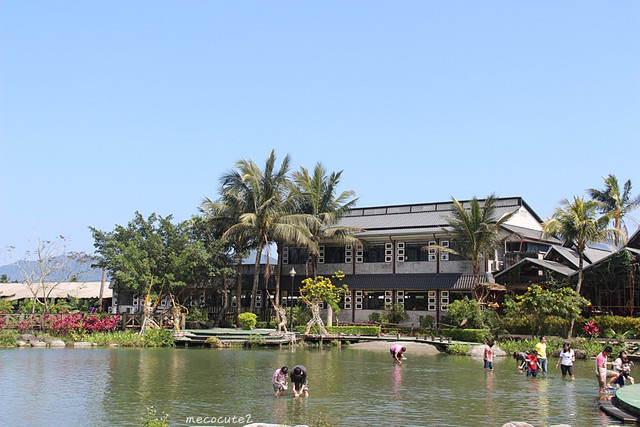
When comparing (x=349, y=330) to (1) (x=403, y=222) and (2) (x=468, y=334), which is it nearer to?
(2) (x=468, y=334)

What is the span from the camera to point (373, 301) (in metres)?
47.3

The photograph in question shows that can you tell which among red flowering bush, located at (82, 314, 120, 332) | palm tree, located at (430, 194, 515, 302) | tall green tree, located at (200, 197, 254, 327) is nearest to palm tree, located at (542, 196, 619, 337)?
palm tree, located at (430, 194, 515, 302)

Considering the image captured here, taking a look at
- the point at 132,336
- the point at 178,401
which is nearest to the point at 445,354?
the point at 132,336

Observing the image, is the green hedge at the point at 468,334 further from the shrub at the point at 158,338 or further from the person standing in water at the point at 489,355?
the shrub at the point at 158,338

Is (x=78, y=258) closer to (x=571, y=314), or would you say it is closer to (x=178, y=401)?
(x=571, y=314)

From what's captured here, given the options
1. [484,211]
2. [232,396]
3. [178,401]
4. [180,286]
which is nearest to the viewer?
[178,401]

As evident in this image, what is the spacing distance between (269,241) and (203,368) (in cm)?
2126

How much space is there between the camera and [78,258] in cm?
6253

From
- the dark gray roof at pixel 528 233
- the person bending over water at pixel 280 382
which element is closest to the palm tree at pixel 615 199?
the dark gray roof at pixel 528 233

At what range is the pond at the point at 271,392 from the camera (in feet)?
51.6

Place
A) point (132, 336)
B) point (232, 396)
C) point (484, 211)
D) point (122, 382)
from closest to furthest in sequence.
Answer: point (232, 396) → point (122, 382) → point (132, 336) → point (484, 211)

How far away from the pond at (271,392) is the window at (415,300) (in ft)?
47.6

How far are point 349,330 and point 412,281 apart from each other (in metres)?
6.03

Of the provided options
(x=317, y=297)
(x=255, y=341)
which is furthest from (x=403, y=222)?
(x=255, y=341)
